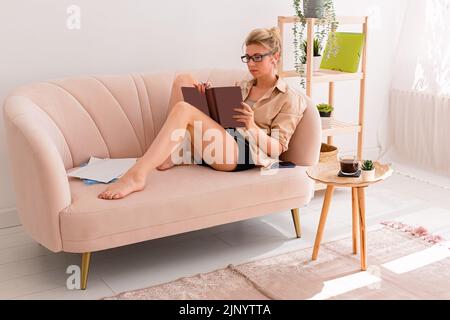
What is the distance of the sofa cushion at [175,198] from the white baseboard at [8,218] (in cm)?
82

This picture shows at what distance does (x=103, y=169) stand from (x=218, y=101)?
65 cm

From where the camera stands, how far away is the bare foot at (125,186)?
8.73 ft

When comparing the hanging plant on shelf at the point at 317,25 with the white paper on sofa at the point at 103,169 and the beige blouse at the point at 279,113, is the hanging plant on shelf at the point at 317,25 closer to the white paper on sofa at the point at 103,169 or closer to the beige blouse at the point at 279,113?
the beige blouse at the point at 279,113

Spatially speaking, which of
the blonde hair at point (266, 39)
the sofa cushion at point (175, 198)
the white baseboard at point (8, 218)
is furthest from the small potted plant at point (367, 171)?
the white baseboard at point (8, 218)

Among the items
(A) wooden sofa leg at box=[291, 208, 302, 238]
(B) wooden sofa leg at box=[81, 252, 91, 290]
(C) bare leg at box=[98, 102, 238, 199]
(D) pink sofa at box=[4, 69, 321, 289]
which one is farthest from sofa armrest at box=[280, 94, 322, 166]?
(B) wooden sofa leg at box=[81, 252, 91, 290]

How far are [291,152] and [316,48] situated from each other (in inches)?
37.3

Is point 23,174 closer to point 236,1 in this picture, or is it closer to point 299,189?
point 299,189

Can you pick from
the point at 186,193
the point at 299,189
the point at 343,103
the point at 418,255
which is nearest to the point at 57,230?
the point at 186,193

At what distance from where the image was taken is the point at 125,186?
2.71m

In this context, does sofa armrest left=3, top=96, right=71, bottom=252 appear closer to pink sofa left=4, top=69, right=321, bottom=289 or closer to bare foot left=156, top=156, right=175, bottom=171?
pink sofa left=4, top=69, right=321, bottom=289

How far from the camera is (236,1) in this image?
394 centimetres

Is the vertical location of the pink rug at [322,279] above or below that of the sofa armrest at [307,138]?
below

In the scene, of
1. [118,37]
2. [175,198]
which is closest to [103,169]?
[175,198]
